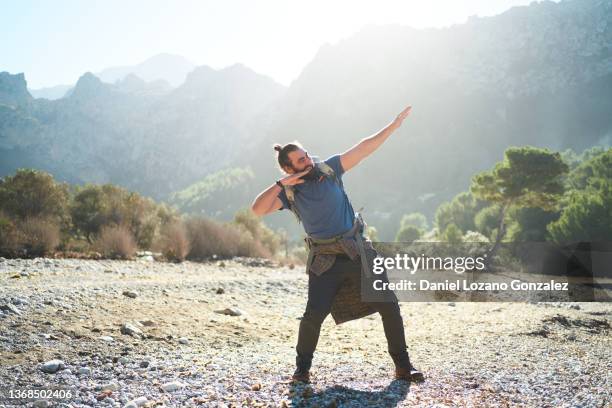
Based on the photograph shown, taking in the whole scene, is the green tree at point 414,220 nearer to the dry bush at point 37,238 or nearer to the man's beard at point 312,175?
the dry bush at point 37,238

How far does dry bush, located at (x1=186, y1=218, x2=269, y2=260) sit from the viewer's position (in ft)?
55.9

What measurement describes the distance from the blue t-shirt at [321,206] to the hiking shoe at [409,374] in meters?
1.39

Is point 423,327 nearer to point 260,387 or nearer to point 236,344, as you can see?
point 236,344

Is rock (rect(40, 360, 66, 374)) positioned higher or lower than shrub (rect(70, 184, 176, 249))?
lower

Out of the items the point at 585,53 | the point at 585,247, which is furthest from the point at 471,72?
the point at 585,247

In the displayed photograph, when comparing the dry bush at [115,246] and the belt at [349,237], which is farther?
the dry bush at [115,246]

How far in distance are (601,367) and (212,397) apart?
12.9 feet

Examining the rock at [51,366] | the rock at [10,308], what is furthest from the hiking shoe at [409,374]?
the rock at [10,308]

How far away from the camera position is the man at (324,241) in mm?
3809

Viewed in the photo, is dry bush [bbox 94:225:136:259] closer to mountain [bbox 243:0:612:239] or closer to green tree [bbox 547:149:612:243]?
green tree [bbox 547:149:612:243]

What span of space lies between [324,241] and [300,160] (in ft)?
2.48

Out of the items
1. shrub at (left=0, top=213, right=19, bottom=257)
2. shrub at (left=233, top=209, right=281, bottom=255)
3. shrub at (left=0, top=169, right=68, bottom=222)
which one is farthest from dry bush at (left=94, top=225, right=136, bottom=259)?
shrub at (left=233, top=209, right=281, bottom=255)

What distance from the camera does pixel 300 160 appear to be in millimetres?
3689

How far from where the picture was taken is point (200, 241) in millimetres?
17094
